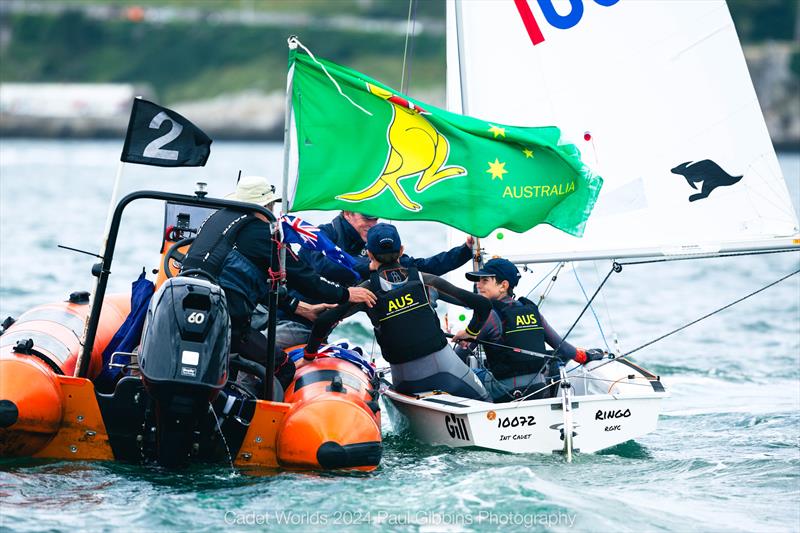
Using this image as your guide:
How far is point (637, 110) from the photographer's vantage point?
31.2 ft

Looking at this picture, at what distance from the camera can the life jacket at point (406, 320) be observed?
313 inches

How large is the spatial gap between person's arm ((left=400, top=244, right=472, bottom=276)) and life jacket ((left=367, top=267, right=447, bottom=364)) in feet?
3.90

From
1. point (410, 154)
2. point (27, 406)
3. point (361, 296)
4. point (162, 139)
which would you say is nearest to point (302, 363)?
point (361, 296)

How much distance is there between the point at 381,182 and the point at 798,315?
34.1 ft

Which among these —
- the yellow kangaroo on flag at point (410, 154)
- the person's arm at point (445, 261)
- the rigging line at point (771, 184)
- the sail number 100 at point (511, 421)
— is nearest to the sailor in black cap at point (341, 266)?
the person's arm at point (445, 261)

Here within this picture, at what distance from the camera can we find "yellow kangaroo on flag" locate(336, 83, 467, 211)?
796 cm

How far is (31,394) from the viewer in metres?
6.93

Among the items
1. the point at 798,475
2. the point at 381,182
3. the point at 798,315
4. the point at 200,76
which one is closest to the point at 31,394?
the point at 381,182

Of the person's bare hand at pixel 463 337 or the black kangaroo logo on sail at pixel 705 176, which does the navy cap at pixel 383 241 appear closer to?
the person's bare hand at pixel 463 337

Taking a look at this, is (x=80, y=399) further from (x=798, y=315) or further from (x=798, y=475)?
(x=798, y=315)

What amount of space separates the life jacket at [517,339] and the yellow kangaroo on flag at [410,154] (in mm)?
1015

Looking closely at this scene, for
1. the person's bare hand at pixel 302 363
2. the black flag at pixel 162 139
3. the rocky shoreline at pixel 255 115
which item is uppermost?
the rocky shoreline at pixel 255 115

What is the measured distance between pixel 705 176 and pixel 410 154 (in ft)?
8.22

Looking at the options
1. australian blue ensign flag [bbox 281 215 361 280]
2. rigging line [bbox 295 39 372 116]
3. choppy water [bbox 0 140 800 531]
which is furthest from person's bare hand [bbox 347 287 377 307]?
rigging line [bbox 295 39 372 116]
